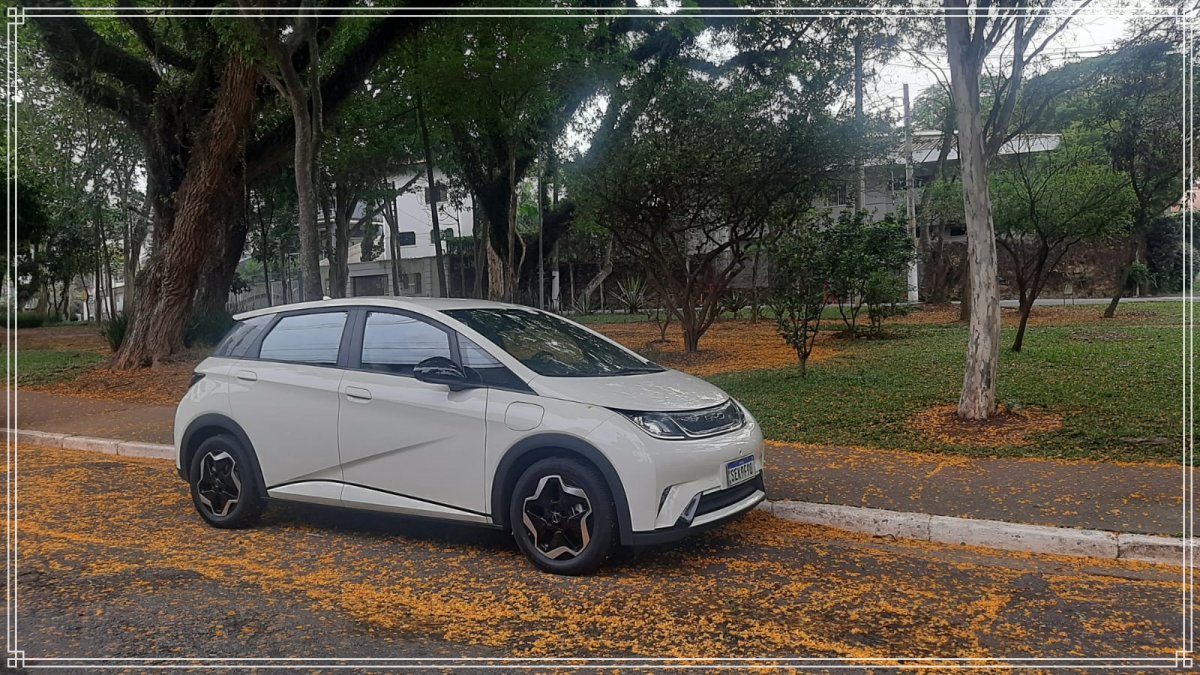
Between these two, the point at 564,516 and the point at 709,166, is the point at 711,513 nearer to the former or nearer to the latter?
the point at 564,516

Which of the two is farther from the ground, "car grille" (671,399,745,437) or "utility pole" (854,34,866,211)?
"utility pole" (854,34,866,211)

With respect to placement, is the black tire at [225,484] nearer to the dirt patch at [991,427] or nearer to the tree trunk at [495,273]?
the dirt patch at [991,427]

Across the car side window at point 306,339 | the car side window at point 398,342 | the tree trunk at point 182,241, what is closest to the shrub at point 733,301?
the tree trunk at point 182,241

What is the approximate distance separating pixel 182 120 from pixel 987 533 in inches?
592

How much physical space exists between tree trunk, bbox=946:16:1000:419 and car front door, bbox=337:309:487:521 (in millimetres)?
5629

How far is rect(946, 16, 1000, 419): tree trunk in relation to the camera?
322 inches

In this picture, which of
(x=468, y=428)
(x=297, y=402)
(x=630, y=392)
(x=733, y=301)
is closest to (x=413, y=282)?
(x=733, y=301)

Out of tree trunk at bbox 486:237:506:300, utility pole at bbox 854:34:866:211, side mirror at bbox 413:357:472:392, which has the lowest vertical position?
side mirror at bbox 413:357:472:392

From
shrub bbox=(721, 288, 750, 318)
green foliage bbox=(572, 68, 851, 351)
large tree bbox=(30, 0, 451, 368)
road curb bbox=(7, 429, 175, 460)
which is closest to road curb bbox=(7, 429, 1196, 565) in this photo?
road curb bbox=(7, 429, 175, 460)

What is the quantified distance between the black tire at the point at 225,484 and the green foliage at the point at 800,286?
802 cm

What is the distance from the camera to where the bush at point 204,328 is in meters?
16.5

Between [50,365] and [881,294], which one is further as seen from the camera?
[50,365]

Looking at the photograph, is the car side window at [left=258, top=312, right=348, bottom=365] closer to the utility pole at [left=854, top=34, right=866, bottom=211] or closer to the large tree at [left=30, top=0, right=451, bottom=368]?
the large tree at [left=30, top=0, right=451, bottom=368]

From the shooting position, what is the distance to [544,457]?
15.2 ft
